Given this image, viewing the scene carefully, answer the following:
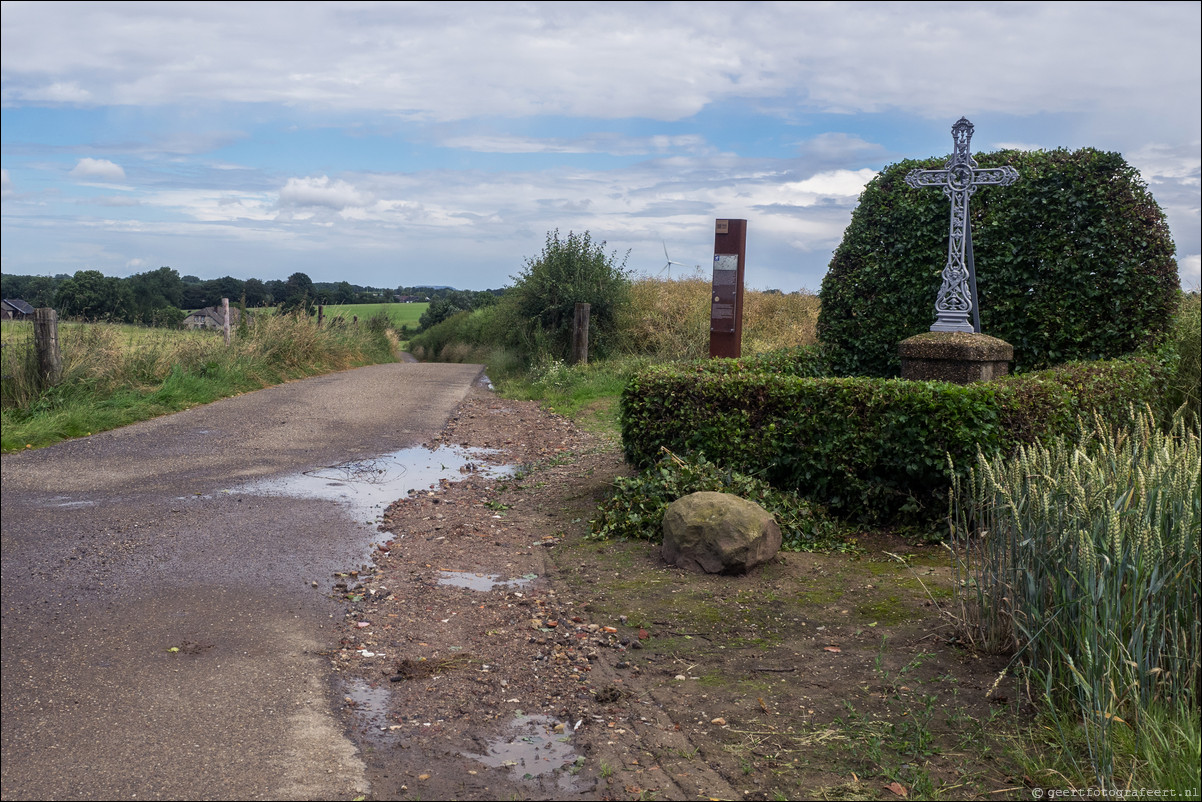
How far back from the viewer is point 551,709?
380 centimetres

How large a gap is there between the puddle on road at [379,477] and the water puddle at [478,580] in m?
1.32

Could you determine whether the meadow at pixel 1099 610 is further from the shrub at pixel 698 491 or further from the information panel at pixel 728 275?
the information panel at pixel 728 275

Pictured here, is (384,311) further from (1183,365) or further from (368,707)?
(368,707)

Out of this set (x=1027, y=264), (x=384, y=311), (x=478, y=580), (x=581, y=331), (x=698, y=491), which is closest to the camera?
(x=478, y=580)

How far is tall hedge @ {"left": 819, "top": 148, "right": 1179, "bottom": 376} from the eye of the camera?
9422mm

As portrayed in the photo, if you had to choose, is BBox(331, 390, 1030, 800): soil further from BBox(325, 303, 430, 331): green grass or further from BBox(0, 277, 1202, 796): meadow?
BBox(325, 303, 430, 331): green grass

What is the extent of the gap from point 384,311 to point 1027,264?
71.8 ft

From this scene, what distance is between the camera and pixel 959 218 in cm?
918

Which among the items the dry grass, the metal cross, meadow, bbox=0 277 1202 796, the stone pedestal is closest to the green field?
the dry grass

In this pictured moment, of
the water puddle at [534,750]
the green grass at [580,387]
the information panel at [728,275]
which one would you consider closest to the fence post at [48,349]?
the water puddle at [534,750]

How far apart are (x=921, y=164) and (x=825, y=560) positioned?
652 cm

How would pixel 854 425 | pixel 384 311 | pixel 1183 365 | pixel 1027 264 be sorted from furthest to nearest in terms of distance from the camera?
pixel 384 311 → pixel 1183 365 → pixel 1027 264 → pixel 854 425

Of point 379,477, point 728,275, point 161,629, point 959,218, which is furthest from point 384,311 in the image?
point 161,629

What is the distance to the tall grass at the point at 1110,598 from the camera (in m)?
3.28
